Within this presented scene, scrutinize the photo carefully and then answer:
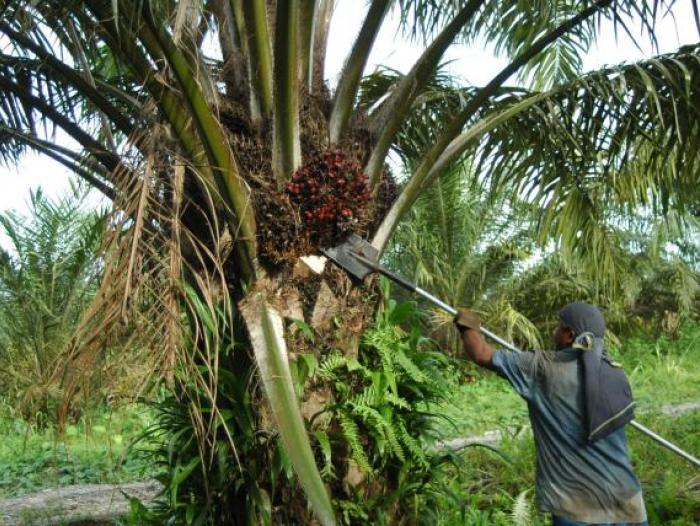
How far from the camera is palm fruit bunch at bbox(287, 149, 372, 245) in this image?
13.7ft

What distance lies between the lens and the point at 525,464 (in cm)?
660

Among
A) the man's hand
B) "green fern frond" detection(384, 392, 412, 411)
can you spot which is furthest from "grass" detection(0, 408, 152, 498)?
the man's hand

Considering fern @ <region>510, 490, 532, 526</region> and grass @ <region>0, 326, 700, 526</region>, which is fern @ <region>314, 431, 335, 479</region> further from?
fern @ <region>510, 490, 532, 526</region>

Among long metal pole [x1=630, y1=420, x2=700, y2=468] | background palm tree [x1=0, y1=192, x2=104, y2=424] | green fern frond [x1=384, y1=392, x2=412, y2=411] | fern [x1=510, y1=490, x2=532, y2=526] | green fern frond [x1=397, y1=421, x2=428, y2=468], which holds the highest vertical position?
background palm tree [x1=0, y1=192, x2=104, y2=424]

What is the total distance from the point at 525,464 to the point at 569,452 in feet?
9.67

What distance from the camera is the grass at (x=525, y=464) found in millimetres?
5422

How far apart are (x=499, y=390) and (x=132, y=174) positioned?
10.2 m

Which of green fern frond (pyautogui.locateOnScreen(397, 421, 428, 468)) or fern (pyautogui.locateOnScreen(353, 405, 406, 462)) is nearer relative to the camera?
fern (pyautogui.locateOnScreen(353, 405, 406, 462))

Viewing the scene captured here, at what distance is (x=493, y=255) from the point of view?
14.2 m

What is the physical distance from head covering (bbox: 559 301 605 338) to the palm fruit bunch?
3.60 feet

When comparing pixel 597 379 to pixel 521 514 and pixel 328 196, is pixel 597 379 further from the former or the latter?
pixel 521 514

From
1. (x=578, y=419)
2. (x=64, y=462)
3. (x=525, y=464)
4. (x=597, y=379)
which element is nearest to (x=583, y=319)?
(x=597, y=379)

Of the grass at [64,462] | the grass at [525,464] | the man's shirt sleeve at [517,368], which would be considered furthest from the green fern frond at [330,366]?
the grass at [64,462]

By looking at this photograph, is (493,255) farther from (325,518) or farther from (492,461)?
(325,518)
